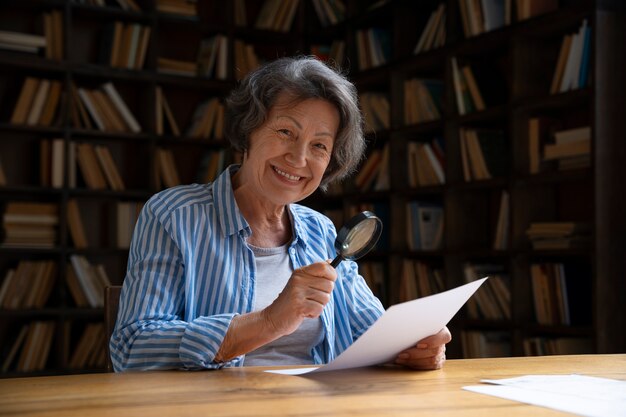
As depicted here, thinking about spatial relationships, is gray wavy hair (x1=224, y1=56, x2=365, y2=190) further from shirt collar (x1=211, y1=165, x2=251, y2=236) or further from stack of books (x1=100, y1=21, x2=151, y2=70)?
stack of books (x1=100, y1=21, x2=151, y2=70)

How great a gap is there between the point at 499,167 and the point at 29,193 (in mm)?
2660

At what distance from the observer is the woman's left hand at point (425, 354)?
1.55 meters

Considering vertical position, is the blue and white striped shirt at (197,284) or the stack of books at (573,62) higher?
the stack of books at (573,62)

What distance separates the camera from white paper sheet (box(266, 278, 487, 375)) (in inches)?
54.4

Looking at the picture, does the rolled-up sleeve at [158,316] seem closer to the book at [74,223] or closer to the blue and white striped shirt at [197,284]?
the blue and white striped shirt at [197,284]

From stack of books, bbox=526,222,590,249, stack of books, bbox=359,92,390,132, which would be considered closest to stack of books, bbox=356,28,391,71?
stack of books, bbox=359,92,390,132

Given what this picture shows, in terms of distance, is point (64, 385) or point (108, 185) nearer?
point (64, 385)

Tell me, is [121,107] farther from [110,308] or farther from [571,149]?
[110,308]

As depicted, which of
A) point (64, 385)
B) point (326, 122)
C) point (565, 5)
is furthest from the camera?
point (565, 5)


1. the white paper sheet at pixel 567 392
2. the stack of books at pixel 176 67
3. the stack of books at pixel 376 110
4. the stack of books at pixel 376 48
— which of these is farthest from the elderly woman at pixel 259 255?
the stack of books at pixel 176 67

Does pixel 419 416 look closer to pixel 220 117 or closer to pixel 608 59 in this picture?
pixel 608 59

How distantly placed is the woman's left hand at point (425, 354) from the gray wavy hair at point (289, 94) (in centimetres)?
67

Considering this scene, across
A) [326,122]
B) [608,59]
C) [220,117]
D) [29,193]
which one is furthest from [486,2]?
[29,193]

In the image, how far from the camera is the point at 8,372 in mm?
4562
